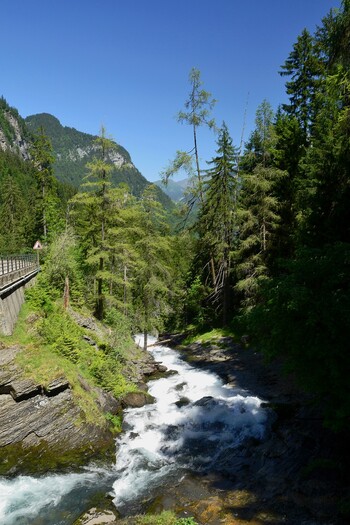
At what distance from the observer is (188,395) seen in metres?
19.1

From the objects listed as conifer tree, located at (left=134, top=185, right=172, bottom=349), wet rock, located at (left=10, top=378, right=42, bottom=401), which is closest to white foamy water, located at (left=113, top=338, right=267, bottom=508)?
wet rock, located at (left=10, top=378, right=42, bottom=401)

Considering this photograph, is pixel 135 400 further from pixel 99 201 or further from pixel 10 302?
pixel 99 201

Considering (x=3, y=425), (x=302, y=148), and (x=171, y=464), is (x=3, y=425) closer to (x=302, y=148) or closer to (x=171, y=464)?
(x=171, y=464)

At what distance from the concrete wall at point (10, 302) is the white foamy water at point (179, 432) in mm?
7040

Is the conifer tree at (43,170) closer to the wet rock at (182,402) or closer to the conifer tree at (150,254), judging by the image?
the conifer tree at (150,254)

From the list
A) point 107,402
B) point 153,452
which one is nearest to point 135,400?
point 107,402

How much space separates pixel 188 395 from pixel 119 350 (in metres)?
4.99

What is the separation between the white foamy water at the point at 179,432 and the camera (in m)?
12.1

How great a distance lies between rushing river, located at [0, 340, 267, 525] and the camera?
10.3m

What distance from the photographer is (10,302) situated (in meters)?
17.0

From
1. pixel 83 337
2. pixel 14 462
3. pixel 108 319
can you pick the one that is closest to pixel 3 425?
pixel 14 462

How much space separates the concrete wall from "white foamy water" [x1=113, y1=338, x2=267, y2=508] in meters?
7.04

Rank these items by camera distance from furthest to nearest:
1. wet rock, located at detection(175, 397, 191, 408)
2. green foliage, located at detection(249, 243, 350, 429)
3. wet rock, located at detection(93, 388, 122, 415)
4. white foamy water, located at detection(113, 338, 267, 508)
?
wet rock, located at detection(175, 397, 191, 408), wet rock, located at detection(93, 388, 122, 415), white foamy water, located at detection(113, 338, 267, 508), green foliage, located at detection(249, 243, 350, 429)

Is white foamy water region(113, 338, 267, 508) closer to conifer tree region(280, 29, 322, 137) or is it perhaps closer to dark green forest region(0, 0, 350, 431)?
dark green forest region(0, 0, 350, 431)
